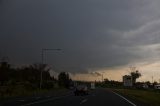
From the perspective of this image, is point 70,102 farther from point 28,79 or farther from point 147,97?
point 28,79

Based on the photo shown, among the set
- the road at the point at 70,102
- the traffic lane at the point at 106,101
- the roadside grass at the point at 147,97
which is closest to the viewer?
the road at the point at 70,102

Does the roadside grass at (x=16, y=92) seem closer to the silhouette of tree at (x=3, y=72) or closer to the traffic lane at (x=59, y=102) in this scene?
the traffic lane at (x=59, y=102)

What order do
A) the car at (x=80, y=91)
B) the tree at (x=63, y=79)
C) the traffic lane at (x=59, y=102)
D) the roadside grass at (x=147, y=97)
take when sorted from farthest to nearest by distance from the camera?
the tree at (x=63, y=79) < the car at (x=80, y=91) < the roadside grass at (x=147, y=97) < the traffic lane at (x=59, y=102)

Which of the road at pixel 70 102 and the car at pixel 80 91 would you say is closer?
the road at pixel 70 102

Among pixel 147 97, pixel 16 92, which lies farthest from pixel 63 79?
pixel 147 97

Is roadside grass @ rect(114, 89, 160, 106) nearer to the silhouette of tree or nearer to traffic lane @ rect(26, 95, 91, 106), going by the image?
traffic lane @ rect(26, 95, 91, 106)

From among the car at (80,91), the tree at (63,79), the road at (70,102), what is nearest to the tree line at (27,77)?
the tree at (63,79)

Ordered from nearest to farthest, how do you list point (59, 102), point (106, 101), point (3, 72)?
point (59, 102), point (106, 101), point (3, 72)

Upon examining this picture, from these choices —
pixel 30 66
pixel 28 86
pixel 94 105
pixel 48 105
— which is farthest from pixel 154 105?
pixel 30 66

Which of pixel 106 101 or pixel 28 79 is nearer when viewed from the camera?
pixel 106 101

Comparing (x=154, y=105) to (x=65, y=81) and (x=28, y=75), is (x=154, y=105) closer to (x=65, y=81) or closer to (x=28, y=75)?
(x=28, y=75)

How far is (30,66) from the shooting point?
505 feet

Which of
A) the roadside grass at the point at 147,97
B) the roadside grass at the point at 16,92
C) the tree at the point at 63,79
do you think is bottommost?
the roadside grass at the point at 147,97

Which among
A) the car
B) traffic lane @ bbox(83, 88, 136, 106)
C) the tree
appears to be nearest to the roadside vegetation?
the tree
